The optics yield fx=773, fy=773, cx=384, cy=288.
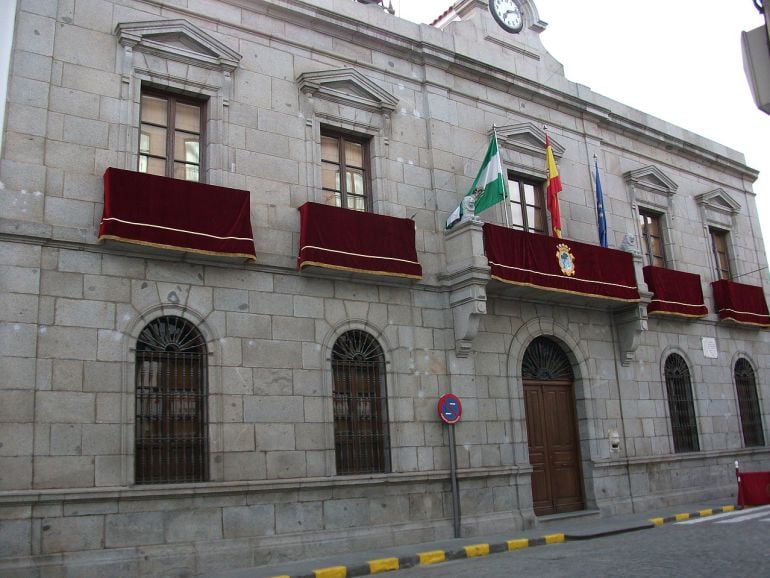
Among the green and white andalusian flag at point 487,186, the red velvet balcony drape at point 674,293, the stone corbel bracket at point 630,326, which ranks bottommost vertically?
the stone corbel bracket at point 630,326

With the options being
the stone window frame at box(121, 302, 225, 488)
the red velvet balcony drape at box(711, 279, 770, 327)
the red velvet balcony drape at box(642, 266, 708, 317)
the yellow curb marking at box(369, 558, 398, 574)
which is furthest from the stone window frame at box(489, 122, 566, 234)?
the yellow curb marking at box(369, 558, 398, 574)

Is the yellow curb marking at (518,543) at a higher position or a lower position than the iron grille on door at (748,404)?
lower

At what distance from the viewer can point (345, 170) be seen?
14289 mm

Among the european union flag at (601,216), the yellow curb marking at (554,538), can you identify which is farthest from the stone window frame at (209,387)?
the european union flag at (601,216)

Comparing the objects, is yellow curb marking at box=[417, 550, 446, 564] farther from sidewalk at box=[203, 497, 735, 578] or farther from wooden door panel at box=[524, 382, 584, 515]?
wooden door panel at box=[524, 382, 584, 515]

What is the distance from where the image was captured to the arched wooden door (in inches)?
609

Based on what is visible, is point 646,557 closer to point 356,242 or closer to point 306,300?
point 306,300

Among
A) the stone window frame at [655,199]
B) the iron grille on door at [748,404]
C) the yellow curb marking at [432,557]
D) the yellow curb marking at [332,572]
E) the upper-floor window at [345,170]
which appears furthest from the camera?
the iron grille on door at [748,404]

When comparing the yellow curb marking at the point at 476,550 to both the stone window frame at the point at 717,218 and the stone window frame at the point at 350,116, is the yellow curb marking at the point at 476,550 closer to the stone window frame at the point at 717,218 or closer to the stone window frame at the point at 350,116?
the stone window frame at the point at 350,116

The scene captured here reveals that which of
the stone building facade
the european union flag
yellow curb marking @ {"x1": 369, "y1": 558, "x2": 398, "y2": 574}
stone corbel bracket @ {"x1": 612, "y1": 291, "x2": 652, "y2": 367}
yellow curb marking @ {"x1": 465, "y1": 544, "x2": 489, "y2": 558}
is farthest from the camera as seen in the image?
the european union flag

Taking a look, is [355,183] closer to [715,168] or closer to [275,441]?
[275,441]

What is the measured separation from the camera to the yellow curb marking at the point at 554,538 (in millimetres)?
13227

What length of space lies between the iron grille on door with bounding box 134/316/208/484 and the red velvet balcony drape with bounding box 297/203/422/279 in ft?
7.65

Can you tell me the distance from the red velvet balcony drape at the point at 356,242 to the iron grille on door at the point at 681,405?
8165 mm
